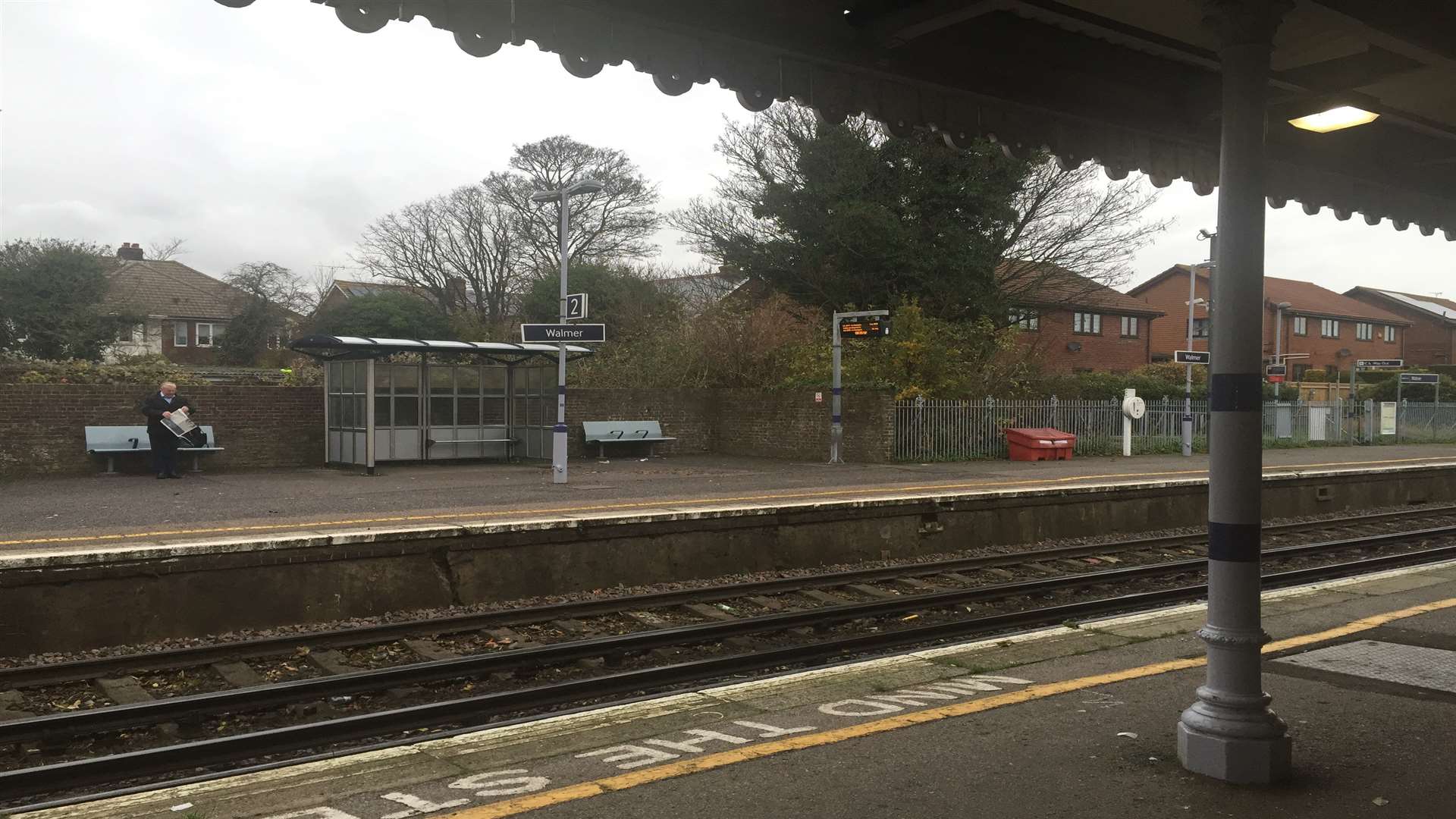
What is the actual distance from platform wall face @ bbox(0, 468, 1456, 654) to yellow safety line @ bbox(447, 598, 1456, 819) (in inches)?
226

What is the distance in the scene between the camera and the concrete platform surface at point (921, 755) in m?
4.27

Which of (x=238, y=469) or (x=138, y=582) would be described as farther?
(x=238, y=469)

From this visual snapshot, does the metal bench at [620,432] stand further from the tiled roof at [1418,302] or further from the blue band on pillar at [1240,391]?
the tiled roof at [1418,302]

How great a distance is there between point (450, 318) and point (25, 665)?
114ft

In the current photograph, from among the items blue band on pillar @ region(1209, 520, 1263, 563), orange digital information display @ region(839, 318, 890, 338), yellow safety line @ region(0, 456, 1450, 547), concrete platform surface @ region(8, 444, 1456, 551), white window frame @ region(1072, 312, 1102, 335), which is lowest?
concrete platform surface @ region(8, 444, 1456, 551)

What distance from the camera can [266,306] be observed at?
4262 cm

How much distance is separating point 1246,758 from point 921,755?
129 cm

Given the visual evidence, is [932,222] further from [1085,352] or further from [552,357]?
[1085,352]

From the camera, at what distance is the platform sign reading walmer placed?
691 inches

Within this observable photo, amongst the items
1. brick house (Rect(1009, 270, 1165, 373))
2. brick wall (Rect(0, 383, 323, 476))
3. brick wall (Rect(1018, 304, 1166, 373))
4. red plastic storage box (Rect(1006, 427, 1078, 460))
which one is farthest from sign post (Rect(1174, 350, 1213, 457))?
brick wall (Rect(0, 383, 323, 476))

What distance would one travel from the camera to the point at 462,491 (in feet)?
55.7

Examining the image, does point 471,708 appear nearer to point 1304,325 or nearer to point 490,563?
point 490,563

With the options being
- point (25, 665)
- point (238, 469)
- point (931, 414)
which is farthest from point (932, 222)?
point (25, 665)

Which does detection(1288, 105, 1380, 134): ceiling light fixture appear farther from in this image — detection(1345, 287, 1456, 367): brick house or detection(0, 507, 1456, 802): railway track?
detection(1345, 287, 1456, 367): brick house
